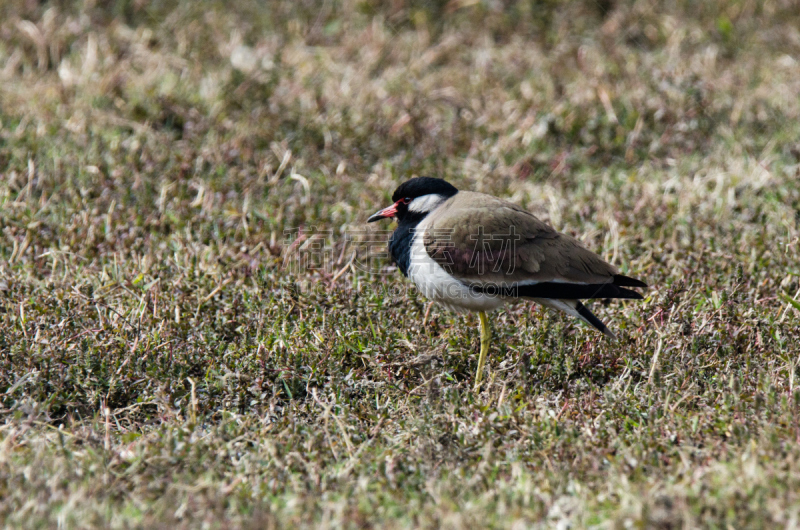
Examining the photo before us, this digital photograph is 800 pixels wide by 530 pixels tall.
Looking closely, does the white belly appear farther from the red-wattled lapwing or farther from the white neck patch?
the white neck patch

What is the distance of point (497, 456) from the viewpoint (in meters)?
3.43

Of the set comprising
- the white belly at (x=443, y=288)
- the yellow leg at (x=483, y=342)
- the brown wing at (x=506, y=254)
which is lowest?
the yellow leg at (x=483, y=342)

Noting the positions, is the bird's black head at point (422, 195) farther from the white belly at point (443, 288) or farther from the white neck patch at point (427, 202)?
the white belly at point (443, 288)

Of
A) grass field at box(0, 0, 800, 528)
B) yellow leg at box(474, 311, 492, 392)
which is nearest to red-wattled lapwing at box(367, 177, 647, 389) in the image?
yellow leg at box(474, 311, 492, 392)

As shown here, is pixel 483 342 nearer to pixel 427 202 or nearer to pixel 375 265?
pixel 427 202

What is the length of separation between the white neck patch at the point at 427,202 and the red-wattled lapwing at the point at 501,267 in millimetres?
293

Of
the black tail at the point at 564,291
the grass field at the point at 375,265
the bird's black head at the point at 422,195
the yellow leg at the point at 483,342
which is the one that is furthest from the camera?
the bird's black head at the point at 422,195

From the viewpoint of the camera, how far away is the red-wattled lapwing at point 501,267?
4.20 meters

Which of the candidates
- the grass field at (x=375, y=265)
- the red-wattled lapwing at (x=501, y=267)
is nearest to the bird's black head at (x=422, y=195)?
the red-wattled lapwing at (x=501, y=267)

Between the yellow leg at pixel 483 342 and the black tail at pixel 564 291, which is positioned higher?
the black tail at pixel 564 291

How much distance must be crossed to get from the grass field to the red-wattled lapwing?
287 mm

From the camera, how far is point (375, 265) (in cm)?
522

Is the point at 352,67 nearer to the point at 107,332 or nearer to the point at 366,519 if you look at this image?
the point at 107,332

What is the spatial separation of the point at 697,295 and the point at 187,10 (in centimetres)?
595
